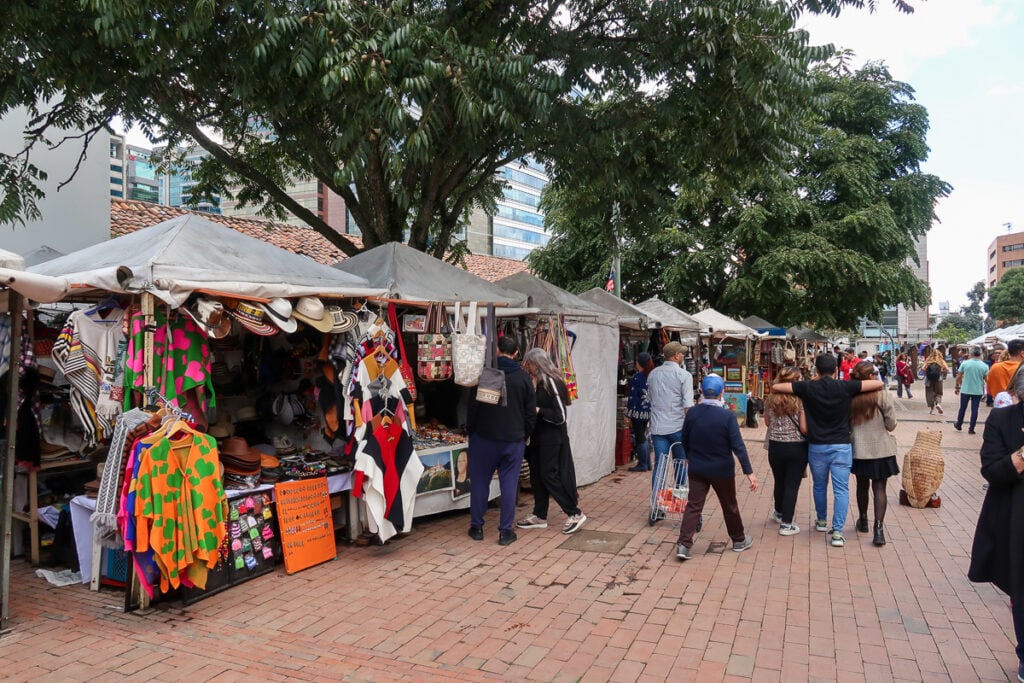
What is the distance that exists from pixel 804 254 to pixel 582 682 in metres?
17.0

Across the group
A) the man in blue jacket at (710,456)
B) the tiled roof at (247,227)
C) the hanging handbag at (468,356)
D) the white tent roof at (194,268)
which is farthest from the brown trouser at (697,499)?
the tiled roof at (247,227)

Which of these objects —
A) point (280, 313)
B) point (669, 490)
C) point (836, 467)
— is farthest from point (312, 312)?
point (836, 467)

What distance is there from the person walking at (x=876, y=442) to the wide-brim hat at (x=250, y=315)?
5183 millimetres

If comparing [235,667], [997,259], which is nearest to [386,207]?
[235,667]

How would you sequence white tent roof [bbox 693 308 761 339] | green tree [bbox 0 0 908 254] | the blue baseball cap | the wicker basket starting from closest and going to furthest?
the blue baseball cap < green tree [bbox 0 0 908 254] < the wicker basket < white tent roof [bbox 693 308 761 339]

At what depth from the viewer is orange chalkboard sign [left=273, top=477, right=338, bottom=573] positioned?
5770 millimetres

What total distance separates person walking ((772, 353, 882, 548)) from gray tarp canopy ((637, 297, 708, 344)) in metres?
6.29

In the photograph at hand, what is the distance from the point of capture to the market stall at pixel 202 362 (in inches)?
194

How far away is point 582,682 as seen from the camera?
155 inches

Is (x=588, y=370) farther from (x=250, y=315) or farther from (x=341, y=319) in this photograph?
(x=250, y=315)

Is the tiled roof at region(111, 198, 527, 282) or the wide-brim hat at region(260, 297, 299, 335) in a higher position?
the tiled roof at region(111, 198, 527, 282)

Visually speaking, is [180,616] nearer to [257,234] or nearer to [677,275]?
[257,234]

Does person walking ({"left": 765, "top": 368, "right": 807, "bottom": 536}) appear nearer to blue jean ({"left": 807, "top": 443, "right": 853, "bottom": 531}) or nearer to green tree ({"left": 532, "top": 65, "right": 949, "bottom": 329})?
blue jean ({"left": 807, "top": 443, "right": 853, "bottom": 531})

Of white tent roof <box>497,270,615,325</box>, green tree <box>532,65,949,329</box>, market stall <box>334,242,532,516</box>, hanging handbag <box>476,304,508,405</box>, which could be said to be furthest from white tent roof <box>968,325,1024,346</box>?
hanging handbag <box>476,304,508,405</box>
